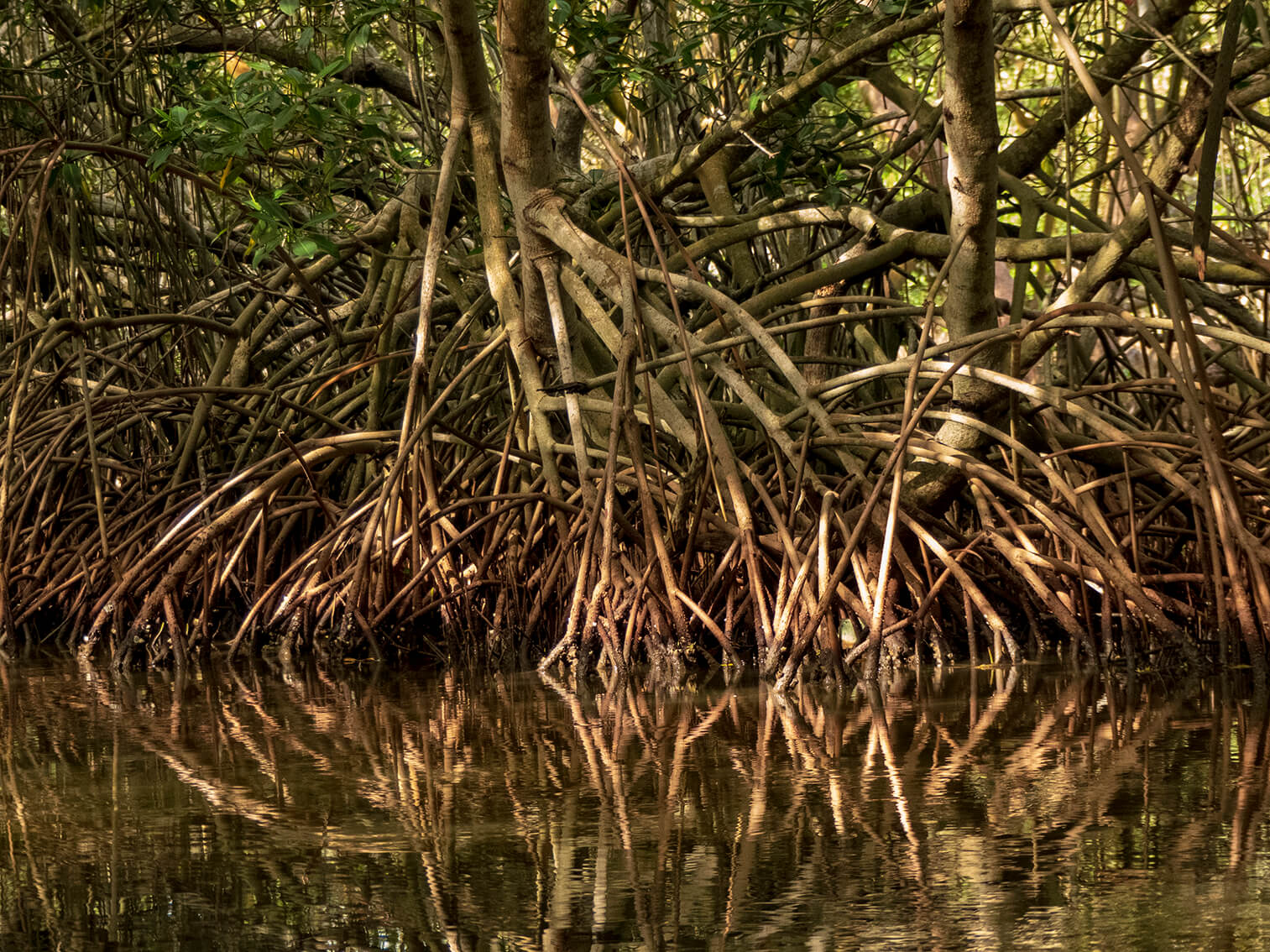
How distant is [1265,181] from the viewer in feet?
45.5

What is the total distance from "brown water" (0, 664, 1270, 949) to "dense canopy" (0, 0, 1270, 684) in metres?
0.39

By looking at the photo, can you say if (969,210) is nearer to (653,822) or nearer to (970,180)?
(970,180)

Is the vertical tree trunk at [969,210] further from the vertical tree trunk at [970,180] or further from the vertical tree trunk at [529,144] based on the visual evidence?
the vertical tree trunk at [529,144]

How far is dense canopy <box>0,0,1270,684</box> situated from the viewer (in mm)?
3561

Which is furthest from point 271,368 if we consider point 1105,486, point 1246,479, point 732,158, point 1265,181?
point 1265,181

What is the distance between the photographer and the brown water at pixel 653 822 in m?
1.67

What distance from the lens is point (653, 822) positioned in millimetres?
2145

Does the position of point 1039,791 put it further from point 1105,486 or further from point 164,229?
point 164,229

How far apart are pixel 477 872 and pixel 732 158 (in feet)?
11.9

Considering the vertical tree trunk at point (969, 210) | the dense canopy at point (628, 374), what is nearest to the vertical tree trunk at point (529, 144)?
the dense canopy at point (628, 374)

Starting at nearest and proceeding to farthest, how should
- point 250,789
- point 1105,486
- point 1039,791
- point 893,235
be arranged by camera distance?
point 1039,791 < point 250,789 < point 1105,486 < point 893,235


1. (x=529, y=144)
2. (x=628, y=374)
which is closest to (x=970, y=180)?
(x=628, y=374)

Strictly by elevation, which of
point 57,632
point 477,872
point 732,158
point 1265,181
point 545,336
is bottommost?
point 477,872

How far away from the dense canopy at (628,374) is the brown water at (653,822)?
1.26ft
